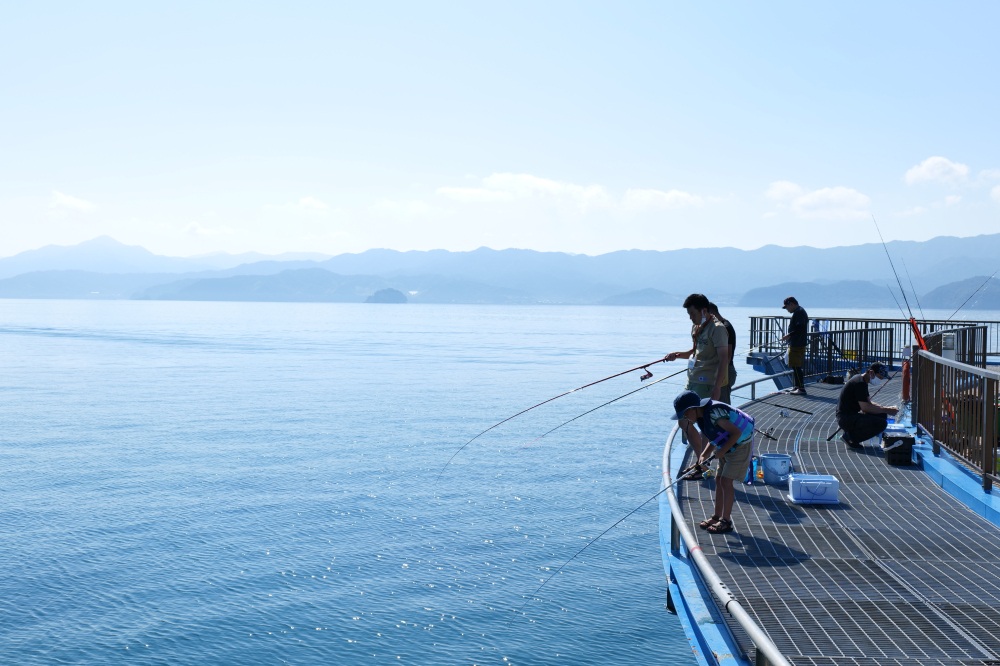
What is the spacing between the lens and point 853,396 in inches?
485

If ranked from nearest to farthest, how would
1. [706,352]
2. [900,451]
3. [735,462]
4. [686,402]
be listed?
[686,402], [735,462], [706,352], [900,451]

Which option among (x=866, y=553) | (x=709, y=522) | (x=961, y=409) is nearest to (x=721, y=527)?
(x=709, y=522)

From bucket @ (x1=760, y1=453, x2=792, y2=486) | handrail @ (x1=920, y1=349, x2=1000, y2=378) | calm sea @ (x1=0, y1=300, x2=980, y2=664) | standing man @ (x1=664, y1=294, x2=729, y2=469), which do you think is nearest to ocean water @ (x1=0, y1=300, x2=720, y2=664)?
calm sea @ (x1=0, y1=300, x2=980, y2=664)

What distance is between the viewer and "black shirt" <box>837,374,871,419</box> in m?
12.1

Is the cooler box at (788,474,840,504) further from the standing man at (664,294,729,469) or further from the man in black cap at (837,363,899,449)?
the man in black cap at (837,363,899,449)

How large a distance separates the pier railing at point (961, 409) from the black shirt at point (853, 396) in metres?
0.71

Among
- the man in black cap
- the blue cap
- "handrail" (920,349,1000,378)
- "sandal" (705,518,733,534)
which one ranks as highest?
"handrail" (920,349,1000,378)

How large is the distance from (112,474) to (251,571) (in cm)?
826

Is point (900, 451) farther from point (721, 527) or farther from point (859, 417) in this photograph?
point (721, 527)

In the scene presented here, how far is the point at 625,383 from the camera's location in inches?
1735

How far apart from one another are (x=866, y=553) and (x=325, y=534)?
28.5 ft

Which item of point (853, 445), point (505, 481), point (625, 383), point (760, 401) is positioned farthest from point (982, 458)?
point (625, 383)

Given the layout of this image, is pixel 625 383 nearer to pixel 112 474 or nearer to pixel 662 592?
pixel 112 474

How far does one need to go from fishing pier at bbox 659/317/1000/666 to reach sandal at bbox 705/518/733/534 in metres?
0.12
